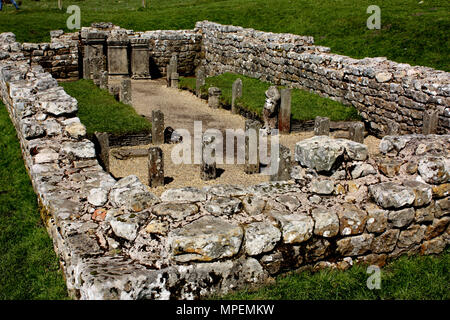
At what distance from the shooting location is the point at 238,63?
74.2 ft

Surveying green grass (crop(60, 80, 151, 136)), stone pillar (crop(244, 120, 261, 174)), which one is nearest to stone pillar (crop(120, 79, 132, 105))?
green grass (crop(60, 80, 151, 136))

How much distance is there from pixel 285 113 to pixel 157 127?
389 centimetres

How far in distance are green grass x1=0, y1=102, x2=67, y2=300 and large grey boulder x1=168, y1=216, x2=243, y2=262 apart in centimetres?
173

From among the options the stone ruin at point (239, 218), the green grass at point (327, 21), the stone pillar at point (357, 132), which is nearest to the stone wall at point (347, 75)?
the stone pillar at point (357, 132)

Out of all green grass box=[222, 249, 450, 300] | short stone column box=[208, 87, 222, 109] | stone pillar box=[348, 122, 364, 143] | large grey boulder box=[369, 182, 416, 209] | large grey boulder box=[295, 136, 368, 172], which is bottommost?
green grass box=[222, 249, 450, 300]

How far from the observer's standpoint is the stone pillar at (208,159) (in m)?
11.6

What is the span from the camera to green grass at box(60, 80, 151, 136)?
46.0 feet

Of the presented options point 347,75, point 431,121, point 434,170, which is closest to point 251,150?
point 431,121

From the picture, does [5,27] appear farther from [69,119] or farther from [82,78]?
[69,119]

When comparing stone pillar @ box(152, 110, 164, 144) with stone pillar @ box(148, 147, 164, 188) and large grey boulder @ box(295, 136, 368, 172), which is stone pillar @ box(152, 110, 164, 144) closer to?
stone pillar @ box(148, 147, 164, 188)

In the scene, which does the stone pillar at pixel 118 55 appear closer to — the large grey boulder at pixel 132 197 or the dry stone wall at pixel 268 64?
the dry stone wall at pixel 268 64

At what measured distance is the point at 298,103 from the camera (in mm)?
16875
